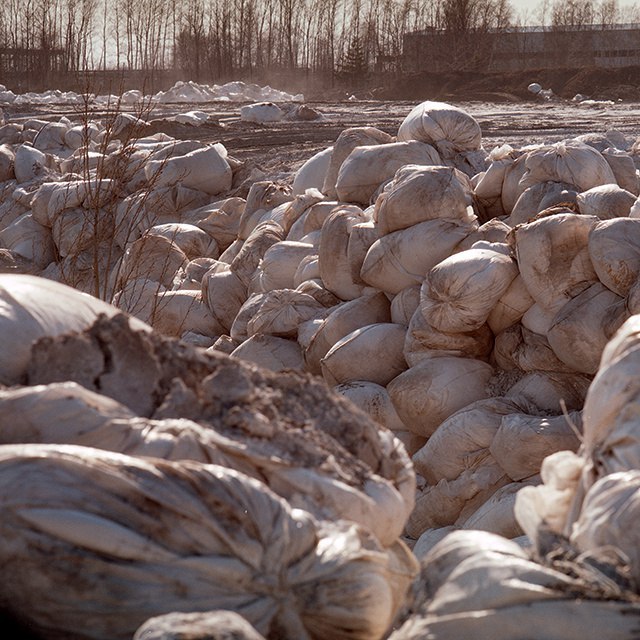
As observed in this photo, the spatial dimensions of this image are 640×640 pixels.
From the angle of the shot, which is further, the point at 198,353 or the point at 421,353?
the point at 421,353

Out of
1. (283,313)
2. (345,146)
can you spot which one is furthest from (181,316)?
(345,146)

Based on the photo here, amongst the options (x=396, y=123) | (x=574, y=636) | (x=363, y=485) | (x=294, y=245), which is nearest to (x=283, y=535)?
(x=363, y=485)

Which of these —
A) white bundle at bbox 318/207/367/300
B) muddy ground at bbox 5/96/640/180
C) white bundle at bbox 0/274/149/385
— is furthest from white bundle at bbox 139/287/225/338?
white bundle at bbox 0/274/149/385

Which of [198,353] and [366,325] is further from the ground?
[198,353]

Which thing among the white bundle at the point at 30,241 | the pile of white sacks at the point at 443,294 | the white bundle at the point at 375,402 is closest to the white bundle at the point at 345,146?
the pile of white sacks at the point at 443,294

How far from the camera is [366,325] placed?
5355mm

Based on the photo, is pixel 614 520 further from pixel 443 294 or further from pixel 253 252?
pixel 253 252

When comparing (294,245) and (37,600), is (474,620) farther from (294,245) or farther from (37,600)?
(294,245)

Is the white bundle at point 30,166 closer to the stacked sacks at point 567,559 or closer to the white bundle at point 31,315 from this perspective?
the white bundle at point 31,315

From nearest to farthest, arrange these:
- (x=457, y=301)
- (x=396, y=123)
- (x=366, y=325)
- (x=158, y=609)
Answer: (x=158, y=609) → (x=457, y=301) → (x=366, y=325) → (x=396, y=123)

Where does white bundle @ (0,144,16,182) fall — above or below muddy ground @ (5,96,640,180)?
Answer: below

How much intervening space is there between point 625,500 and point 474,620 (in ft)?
0.95

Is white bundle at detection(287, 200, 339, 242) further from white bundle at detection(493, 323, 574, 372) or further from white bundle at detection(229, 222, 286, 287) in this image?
white bundle at detection(493, 323, 574, 372)

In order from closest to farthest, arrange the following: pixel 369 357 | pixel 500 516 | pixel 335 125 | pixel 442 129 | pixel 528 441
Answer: pixel 500 516 → pixel 528 441 → pixel 369 357 → pixel 442 129 → pixel 335 125
